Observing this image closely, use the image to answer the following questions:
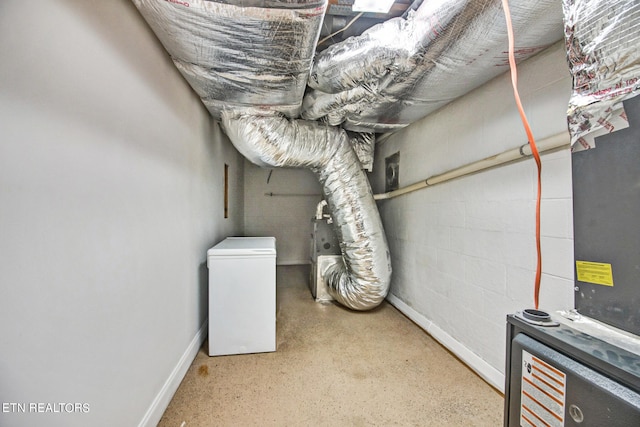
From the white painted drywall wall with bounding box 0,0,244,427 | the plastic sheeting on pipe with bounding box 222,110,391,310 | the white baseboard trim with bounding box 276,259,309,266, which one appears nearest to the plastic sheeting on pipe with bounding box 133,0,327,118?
the white painted drywall wall with bounding box 0,0,244,427

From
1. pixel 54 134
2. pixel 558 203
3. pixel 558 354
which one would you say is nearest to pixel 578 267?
pixel 558 354

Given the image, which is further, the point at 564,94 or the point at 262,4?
the point at 564,94

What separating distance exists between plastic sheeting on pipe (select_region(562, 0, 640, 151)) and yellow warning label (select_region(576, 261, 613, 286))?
290 millimetres

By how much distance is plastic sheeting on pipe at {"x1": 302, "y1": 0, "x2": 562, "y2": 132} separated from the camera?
3.26 feet

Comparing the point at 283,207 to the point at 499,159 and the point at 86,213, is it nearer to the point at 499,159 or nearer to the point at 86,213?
the point at 499,159

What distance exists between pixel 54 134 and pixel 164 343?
111 cm

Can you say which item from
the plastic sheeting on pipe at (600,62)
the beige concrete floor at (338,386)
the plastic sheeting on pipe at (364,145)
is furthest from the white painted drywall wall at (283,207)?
the plastic sheeting on pipe at (600,62)

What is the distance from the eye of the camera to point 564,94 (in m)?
1.16

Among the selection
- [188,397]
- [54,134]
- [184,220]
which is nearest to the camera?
[54,134]

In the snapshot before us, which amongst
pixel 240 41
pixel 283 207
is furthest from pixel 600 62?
pixel 283 207

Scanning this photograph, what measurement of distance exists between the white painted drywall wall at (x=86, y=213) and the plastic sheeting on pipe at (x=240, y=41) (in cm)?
15

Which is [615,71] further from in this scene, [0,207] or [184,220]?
[184,220]

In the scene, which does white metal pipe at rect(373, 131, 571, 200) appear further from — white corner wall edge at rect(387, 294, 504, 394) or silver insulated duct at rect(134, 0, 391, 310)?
white corner wall edge at rect(387, 294, 504, 394)

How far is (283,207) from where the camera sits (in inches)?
174
